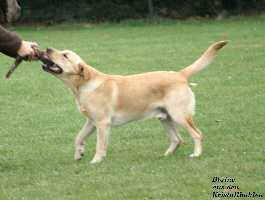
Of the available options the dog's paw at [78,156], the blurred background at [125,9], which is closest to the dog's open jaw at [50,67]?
the dog's paw at [78,156]

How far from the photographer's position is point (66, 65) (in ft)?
20.0

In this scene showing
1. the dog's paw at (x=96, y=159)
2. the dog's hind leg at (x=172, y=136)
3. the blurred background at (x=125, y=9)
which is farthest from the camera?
the blurred background at (x=125, y=9)

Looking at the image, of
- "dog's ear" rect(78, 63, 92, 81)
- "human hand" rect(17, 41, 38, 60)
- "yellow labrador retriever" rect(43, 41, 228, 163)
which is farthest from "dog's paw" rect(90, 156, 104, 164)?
"human hand" rect(17, 41, 38, 60)

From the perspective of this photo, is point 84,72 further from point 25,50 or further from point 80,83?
point 25,50

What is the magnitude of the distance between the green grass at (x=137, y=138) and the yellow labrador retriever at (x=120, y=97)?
293 millimetres

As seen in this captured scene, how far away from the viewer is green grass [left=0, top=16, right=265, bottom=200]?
4.87 m

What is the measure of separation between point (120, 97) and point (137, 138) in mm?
1054

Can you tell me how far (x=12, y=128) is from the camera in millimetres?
7840

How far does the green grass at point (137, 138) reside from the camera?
4867mm

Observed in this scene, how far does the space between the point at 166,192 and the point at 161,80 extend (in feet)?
6.28

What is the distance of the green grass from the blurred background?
7.15 m

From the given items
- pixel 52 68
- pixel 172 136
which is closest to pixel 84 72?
pixel 52 68

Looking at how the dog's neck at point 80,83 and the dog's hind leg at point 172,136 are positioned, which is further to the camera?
the dog's hind leg at point 172,136

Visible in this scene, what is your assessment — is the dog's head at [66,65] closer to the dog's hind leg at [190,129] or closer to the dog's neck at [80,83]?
the dog's neck at [80,83]
